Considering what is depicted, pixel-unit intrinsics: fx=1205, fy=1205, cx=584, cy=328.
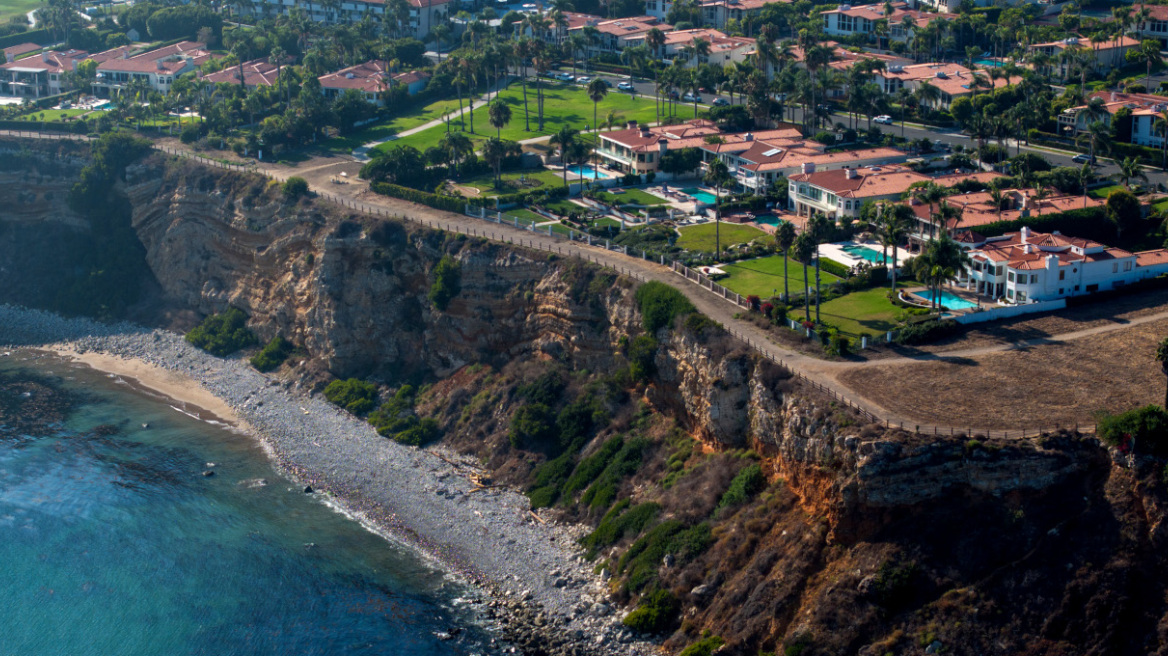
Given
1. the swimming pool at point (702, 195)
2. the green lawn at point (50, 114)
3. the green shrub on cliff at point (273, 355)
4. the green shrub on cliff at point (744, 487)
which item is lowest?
the green shrub on cliff at point (273, 355)

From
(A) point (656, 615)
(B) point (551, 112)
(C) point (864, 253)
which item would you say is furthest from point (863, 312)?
(B) point (551, 112)

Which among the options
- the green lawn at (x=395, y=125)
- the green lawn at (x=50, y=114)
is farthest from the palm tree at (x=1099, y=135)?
the green lawn at (x=50, y=114)

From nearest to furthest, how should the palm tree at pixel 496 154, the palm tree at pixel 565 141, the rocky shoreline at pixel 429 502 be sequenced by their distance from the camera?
the rocky shoreline at pixel 429 502, the palm tree at pixel 565 141, the palm tree at pixel 496 154

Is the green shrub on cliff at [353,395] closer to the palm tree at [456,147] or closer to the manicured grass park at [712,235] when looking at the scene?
the manicured grass park at [712,235]

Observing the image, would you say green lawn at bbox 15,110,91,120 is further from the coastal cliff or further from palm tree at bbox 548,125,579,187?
palm tree at bbox 548,125,579,187

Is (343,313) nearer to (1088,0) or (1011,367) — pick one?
(1011,367)

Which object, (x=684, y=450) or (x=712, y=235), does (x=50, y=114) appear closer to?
(x=712, y=235)

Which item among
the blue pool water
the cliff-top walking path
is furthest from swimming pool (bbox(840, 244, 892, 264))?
the blue pool water
